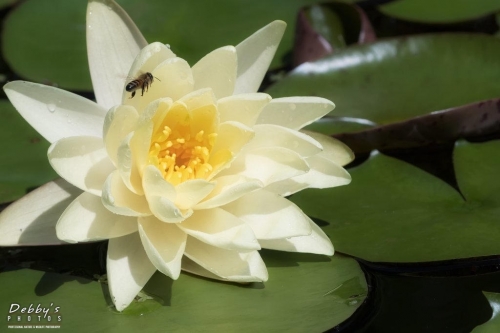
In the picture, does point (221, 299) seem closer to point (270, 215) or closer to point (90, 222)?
point (270, 215)

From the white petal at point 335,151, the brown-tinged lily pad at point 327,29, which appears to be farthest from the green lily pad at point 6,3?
the white petal at point 335,151

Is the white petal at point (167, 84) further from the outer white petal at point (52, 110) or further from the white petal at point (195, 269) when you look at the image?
the white petal at point (195, 269)

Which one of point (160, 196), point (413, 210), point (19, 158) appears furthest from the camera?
point (19, 158)

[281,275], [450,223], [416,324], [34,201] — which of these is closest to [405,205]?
[450,223]

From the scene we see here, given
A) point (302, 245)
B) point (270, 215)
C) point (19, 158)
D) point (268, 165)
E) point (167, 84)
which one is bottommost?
point (19, 158)

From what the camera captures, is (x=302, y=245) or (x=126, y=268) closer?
(x=126, y=268)

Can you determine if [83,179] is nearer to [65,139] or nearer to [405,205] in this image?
[65,139]

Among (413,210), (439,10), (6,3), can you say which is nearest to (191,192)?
(413,210)
